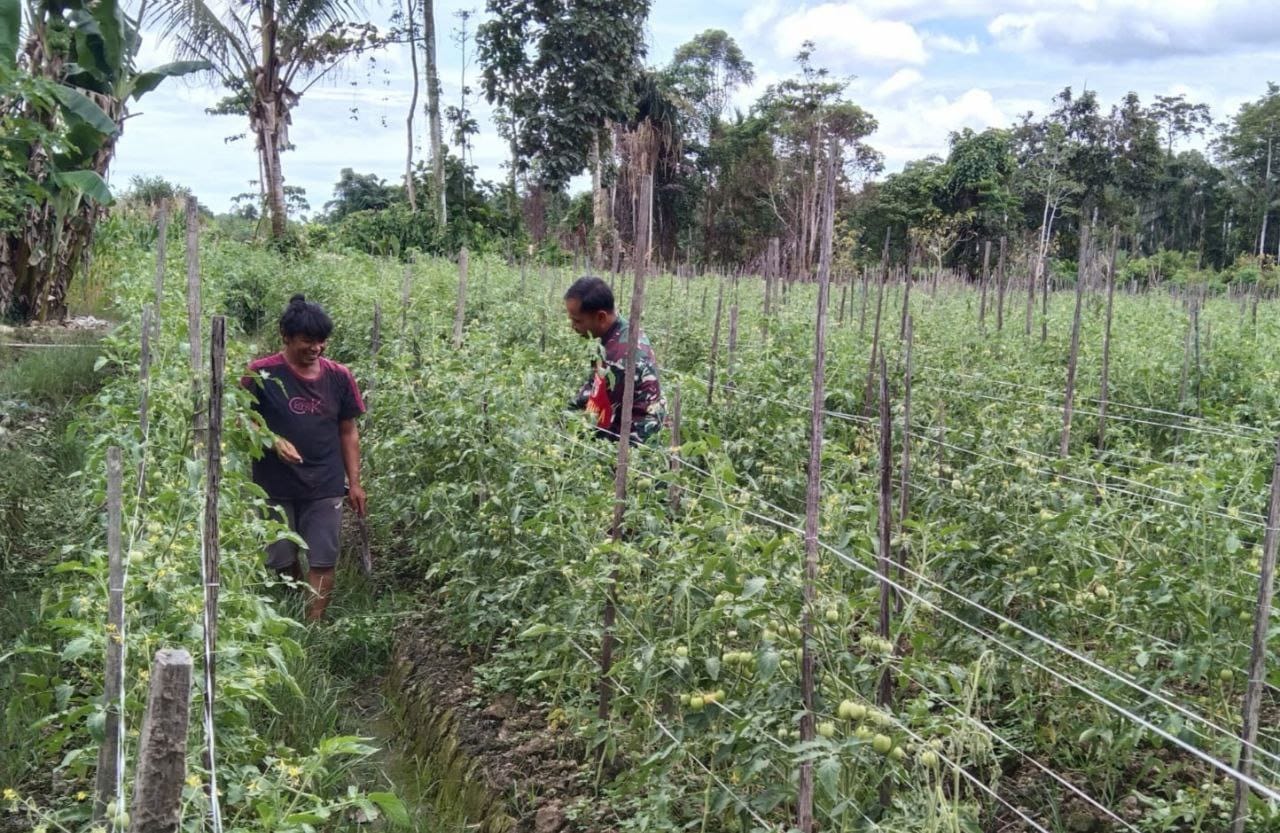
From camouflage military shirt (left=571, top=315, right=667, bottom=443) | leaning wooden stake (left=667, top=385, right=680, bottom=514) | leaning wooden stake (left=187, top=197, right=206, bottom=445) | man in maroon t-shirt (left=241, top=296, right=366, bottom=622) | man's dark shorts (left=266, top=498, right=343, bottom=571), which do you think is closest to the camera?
A: leaning wooden stake (left=667, top=385, right=680, bottom=514)

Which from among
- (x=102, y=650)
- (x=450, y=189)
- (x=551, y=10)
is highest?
(x=551, y=10)

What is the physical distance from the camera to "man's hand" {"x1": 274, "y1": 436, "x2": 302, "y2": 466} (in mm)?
4160

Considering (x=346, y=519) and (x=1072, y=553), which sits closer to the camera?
(x=1072, y=553)

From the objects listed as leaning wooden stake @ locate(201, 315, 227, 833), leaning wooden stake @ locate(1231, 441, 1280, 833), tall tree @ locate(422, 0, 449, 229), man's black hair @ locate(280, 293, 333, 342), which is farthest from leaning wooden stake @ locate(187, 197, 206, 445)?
tall tree @ locate(422, 0, 449, 229)

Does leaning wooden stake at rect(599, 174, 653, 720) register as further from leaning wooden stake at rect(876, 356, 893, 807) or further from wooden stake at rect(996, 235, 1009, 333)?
wooden stake at rect(996, 235, 1009, 333)

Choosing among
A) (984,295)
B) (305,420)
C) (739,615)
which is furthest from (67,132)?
(739,615)

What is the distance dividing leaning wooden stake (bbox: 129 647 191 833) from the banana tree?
7.81 metres

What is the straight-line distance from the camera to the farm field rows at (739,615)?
2174 millimetres

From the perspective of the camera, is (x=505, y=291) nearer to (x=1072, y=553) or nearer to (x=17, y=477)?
(x=17, y=477)

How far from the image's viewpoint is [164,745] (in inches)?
57.1

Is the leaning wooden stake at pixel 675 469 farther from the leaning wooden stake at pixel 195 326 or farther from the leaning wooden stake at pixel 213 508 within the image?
the leaning wooden stake at pixel 195 326

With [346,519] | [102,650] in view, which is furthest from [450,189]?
[102,650]

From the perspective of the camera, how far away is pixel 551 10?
2198 cm

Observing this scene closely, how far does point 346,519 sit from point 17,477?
5.74 feet
